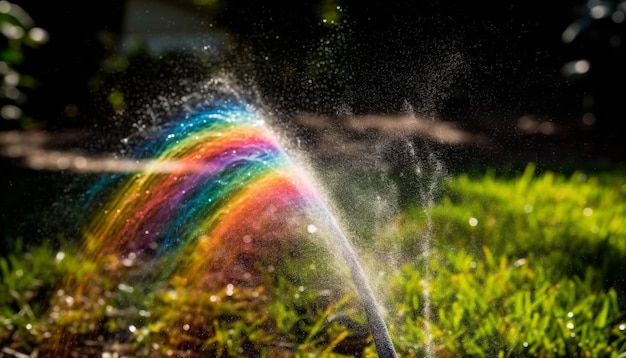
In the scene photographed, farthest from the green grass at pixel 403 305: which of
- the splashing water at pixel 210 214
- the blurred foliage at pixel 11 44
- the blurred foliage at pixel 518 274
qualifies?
the blurred foliage at pixel 11 44

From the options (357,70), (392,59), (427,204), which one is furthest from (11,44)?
(427,204)

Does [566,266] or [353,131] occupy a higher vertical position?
[353,131]

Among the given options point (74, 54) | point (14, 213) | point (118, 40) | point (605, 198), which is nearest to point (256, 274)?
point (14, 213)

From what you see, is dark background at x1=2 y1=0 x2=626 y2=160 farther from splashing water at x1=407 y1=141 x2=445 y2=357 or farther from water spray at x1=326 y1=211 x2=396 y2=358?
water spray at x1=326 y1=211 x2=396 y2=358

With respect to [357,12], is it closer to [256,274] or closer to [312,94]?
[312,94]

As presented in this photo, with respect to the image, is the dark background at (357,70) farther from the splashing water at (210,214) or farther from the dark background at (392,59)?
the splashing water at (210,214)
